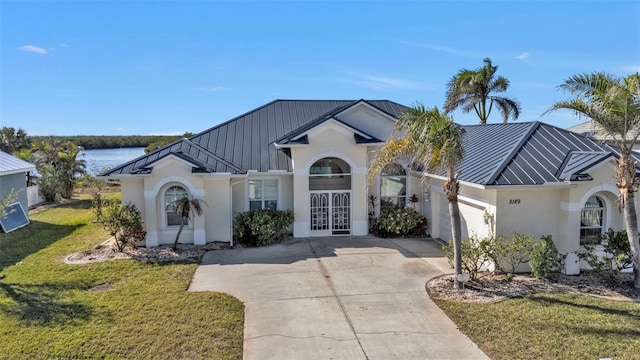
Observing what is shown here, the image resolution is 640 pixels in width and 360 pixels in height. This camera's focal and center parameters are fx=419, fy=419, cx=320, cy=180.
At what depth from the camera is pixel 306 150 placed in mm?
17891

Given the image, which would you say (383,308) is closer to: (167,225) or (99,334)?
(99,334)

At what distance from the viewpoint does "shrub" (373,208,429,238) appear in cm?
1803

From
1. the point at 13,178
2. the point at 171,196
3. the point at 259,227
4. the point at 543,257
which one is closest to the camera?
the point at 543,257

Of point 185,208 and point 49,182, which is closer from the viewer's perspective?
point 185,208

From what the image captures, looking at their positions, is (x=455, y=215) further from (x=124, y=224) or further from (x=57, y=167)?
(x=57, y=167)

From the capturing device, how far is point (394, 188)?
19453 mm

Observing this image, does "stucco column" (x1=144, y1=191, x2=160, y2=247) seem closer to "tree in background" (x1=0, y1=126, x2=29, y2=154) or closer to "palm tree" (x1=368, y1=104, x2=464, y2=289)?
"palm tree" (x1=368, y1=104, x2=464, y2=289)

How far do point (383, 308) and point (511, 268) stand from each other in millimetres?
A: 5340

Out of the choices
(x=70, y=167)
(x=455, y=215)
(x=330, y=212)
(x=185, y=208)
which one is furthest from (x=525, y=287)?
(x=70, y=167)

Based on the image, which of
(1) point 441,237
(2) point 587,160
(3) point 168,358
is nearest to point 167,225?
(3) point 168,358

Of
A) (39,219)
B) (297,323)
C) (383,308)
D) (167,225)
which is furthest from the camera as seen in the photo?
(39,219)

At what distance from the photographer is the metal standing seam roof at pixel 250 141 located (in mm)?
17000

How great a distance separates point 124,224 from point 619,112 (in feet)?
51.9

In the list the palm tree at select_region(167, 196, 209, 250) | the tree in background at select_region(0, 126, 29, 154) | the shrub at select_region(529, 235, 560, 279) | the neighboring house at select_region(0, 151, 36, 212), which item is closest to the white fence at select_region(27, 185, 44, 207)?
the neighboring house at select_region(0, 151, 36, 212)
